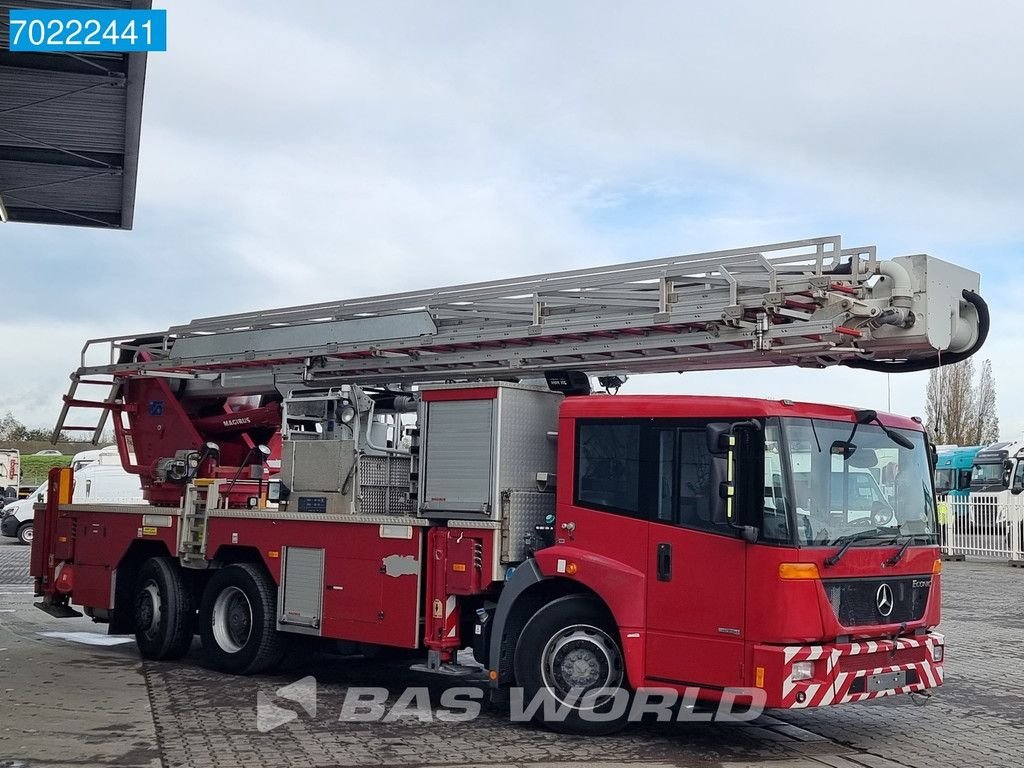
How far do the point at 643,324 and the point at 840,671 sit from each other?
2862 millimetres

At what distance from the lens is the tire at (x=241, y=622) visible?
36.3 feet

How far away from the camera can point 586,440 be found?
8930 millimetres

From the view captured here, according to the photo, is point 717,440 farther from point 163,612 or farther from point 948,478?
point 948,478

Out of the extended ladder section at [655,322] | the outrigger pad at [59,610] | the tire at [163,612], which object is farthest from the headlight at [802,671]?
the outrigger pad at [59,610]

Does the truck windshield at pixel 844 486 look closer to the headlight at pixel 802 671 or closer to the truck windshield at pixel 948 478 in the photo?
the headlight at pixel 802 671

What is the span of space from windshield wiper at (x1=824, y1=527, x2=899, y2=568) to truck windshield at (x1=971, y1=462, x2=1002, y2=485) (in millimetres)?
31025

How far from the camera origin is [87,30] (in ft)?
33.6

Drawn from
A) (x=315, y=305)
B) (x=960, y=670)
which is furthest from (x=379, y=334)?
(x=960, y=670)

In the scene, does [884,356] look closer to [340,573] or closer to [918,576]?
[918,576]

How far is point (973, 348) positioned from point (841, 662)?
2.61 metres

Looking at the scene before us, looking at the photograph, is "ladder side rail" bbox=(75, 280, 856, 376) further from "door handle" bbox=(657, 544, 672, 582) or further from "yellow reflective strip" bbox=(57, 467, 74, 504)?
"yellow reflective strip" bbox=(57, 467, 74, 504)

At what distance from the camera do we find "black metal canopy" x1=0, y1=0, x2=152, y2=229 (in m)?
11.1

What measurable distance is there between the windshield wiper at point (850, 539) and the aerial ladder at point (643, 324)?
1261mm

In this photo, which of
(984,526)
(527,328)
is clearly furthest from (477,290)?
(984,526)
